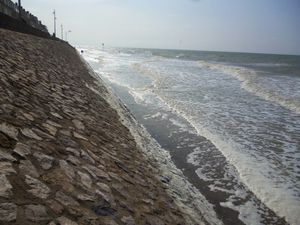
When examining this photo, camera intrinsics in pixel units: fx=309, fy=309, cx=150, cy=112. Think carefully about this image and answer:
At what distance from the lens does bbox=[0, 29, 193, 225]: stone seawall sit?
252 cm

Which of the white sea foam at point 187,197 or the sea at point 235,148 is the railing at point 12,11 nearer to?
the sea at point 235,148

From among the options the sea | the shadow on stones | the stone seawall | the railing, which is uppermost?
the railing

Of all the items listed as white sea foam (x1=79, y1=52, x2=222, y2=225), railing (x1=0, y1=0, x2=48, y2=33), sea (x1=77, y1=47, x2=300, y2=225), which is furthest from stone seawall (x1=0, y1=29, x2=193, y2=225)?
railing (x1=0, y1=0, x2=48, y2=33)

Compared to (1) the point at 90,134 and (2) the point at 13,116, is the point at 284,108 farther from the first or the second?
(2) the point at 13,116

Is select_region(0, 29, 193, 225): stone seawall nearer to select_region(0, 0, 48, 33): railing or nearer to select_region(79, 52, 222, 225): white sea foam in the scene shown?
select_region(79, 52, 222, 225): white sea foam

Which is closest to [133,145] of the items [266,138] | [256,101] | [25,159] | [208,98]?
[25,159]

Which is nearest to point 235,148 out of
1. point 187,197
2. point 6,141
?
point 187,197

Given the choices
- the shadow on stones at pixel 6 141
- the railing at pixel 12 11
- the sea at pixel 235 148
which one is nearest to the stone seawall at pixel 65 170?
the shadow on stones at pixel 6 141

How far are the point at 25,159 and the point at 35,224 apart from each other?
93 cm

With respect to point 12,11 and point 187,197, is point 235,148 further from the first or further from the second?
point 12,11

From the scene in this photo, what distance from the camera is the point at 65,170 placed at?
128 inches

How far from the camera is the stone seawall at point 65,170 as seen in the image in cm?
252

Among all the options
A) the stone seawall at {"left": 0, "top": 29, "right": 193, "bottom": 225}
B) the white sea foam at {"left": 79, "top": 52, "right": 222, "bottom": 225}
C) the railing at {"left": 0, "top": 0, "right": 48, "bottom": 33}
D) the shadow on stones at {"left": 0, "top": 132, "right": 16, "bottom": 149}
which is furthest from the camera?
the railing at {"left": 0, "top": 0, "right": 48, "bottom": 33}

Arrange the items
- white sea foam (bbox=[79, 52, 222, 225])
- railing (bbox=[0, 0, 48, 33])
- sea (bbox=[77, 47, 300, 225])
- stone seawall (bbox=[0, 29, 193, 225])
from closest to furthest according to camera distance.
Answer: stone seawall (bbox=[0, 29, 193, 225]), white sea foam (bbox=[79, 52, 222, 225]), sea (bbox=[77, 47, 300, 225]), railing (bbox=[0, 0, 48, 33])
